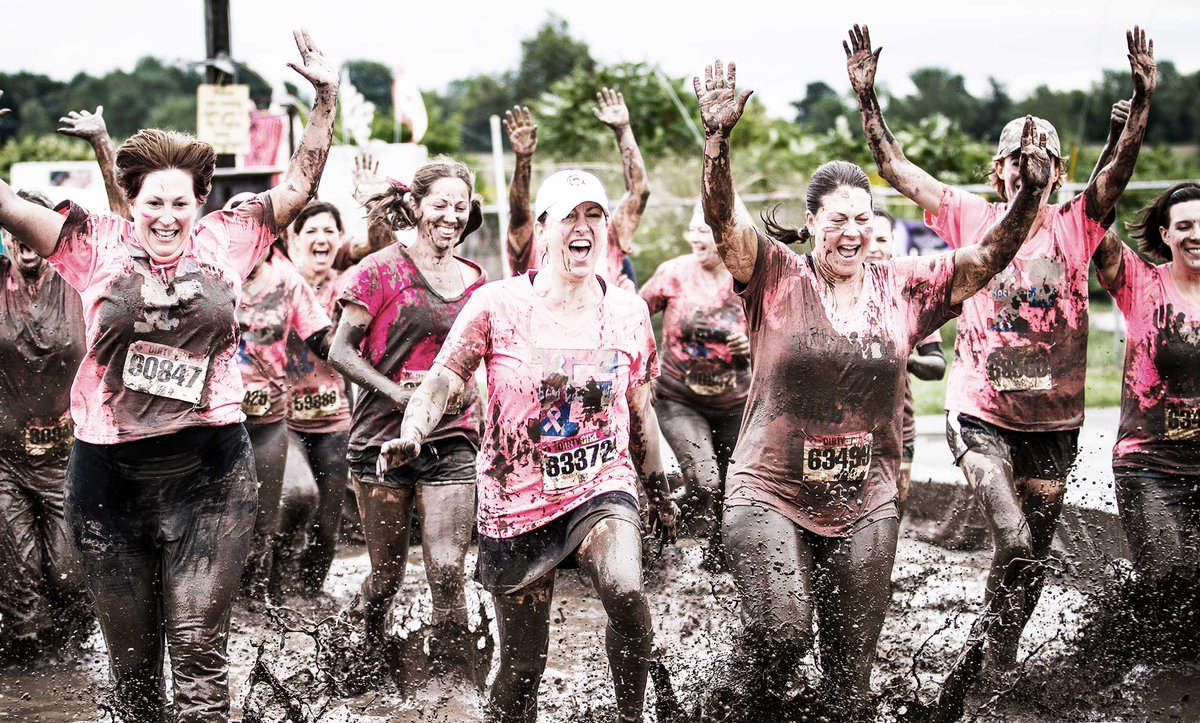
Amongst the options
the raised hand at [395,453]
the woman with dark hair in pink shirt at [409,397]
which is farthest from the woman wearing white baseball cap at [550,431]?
the woman with dark hair in pink shirt at [409,397]

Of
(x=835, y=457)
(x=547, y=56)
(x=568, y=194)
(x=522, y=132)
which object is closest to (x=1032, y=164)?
(x=835, y=457)

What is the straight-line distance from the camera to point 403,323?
585 centimetres

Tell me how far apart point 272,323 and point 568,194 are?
3.34 m

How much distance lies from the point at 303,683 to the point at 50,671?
1331 millimetres

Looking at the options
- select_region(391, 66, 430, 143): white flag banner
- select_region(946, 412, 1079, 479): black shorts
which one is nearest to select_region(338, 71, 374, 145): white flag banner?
select_region(391, 66, 430, 143): white flag banner

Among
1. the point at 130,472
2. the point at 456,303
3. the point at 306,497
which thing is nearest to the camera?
the point at 130,472

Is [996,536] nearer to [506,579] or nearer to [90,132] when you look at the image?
[506,579]

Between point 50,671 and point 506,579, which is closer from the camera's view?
point 506,579

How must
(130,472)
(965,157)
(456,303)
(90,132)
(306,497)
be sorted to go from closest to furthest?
(130,472) < (90,132) < (456,303) < (306,497) < (965,157)

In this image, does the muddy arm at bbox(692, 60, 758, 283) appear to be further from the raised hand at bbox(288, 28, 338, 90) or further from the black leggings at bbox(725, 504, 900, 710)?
the raised hand at bbox(288, 28, 338, 90)

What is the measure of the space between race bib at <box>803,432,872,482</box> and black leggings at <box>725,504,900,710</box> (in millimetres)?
192

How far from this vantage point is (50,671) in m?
A: 6.27

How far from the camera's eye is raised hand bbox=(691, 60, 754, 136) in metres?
4.29

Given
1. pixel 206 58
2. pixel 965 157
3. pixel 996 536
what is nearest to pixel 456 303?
pixel 996 536
